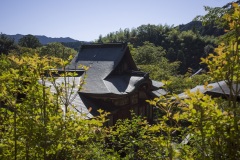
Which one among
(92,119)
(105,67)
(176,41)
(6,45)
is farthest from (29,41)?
(92,119)

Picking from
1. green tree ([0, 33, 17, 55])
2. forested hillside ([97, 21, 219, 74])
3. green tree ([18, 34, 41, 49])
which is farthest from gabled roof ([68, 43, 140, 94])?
green tree ([18, 34, 41, 49])

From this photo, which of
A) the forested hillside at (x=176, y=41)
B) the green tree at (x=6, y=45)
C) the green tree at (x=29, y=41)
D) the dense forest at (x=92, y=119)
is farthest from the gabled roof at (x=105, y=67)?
the green tree at (x=29, y=41)

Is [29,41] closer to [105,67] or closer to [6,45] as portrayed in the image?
[6,45]

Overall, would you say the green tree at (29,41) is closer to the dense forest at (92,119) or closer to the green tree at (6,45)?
the green tree at (6,45)

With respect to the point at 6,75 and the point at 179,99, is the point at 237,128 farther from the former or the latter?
the point at 6,75

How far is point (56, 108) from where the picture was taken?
13.4 ft

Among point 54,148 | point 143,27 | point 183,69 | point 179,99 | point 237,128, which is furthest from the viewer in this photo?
point 143,27

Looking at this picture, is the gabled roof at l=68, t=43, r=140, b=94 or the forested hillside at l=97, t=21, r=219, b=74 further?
the forested hillside at l=97, t=21, r=219, b=74

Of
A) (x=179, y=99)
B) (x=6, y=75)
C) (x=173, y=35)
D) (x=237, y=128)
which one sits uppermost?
(x=173, y=35)

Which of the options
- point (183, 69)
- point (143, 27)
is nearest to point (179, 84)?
point (183, 69)

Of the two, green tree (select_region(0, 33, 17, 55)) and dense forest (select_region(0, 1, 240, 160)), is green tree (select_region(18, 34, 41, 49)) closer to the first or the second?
green tree (select_region(0, 33, 17, 55))

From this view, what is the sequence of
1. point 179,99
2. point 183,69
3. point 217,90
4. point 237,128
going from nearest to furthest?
point 237,128, point 179,99, point 217,90, point 183,69

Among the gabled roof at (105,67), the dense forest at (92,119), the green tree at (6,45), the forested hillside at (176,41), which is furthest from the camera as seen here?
the forested hillside at (176,41)

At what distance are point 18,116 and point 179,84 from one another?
2672 centimetres
